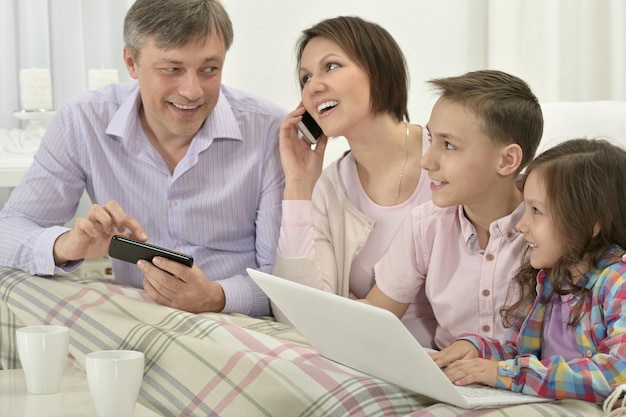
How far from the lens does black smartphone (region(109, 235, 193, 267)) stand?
164cm

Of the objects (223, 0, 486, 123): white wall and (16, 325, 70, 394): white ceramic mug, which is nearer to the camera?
(16, 325, 70, 394): white ceramic mug

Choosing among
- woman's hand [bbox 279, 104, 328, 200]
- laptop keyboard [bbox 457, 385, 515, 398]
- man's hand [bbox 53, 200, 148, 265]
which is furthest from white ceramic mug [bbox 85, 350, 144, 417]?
woman's hand [bbox 279, 104, 328, 200]

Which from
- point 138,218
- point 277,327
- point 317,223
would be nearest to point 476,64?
point 317,223

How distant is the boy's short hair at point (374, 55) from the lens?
1.93 m

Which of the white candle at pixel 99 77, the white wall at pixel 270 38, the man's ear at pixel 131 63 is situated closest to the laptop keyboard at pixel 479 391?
the man's ear at pixel 131 63

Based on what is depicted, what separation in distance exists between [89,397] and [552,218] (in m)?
0.75

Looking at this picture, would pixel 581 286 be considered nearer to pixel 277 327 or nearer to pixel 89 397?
pixel 277 327

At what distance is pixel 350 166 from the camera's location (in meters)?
2.00

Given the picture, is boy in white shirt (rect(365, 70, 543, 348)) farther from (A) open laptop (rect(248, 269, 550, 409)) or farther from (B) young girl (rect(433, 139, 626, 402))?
(A) open laptop (rect(248, 269, 550, 409))

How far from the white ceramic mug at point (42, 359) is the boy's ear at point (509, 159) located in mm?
797

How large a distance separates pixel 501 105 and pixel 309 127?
514mm

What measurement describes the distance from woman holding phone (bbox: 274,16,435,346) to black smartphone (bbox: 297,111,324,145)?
0.01 meters

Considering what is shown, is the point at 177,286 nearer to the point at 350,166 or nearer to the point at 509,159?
the point at 350,166

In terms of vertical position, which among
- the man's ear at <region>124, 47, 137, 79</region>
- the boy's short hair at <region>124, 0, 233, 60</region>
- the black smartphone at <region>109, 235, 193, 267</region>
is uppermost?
the boy's short hair at <region>124, 0, 233, 60</region>
